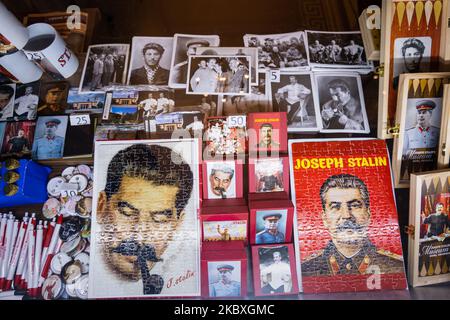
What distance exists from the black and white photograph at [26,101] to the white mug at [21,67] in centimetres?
4

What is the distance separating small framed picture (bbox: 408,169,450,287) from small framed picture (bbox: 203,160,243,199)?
2.67 feet

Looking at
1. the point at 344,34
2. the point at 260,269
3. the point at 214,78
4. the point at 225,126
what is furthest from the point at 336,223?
the point at 344,34

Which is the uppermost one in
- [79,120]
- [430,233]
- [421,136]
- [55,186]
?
[79,120]

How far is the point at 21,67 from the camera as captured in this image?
2.00 metres

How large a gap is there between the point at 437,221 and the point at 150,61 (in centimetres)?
171

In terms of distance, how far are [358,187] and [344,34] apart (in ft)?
3.19

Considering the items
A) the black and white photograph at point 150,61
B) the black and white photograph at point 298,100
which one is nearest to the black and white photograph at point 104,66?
the black and white photograph at point 150,61

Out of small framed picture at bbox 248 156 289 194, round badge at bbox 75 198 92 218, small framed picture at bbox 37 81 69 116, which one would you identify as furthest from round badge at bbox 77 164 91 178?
small framed picture at bbox 248 156 289 194

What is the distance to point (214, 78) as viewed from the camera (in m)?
2.05

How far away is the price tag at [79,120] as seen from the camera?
1.99 m

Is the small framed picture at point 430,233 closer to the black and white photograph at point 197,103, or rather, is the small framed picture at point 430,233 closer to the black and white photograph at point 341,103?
the black and white photograph at point 341,103

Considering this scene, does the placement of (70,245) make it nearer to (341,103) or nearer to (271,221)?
(271,221)

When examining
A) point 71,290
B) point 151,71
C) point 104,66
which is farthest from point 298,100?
point 71,290
